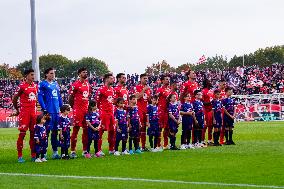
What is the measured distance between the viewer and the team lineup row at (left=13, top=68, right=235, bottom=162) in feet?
52.0

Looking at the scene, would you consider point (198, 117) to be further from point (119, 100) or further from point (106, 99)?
point (106, 99)

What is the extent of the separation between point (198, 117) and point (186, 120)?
0.66 meters

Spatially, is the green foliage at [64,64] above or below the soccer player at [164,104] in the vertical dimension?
above

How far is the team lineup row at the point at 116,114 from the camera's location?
15844mm

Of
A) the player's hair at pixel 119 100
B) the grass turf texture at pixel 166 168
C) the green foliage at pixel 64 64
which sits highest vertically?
the green foliage at pixel 64 64

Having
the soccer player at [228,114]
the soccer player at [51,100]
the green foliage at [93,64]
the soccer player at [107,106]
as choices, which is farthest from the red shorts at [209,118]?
the green foliage at [93,64]

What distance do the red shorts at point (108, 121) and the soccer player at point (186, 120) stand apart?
2.58 metres

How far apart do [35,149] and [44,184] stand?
5143mm

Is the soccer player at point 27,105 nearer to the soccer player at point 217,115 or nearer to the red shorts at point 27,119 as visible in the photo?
the red shorts at point 27,119

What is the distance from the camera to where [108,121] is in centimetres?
1719

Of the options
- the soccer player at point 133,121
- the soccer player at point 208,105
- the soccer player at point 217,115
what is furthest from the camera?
the soccer player at point 208,105

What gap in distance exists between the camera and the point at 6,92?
56.4 meters

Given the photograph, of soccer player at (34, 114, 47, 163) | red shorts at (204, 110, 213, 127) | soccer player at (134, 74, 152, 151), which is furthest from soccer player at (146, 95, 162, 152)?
soccer player at (34, 114, 47, 163)

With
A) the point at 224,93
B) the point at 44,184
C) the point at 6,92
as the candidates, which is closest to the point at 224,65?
the point at 6,92
